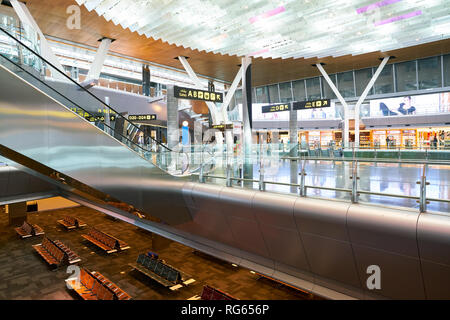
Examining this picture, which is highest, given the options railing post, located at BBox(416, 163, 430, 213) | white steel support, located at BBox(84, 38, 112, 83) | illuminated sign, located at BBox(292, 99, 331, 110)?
white steel support, located at BBox(84, 38, 112, 83)

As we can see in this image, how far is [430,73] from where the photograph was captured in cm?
2434

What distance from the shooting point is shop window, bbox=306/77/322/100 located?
101 feet

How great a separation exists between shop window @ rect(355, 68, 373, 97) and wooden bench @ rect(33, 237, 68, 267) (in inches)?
1065

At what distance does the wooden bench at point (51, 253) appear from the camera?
11113mm

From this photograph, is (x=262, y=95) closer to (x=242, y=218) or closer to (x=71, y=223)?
(x=71, y=223)

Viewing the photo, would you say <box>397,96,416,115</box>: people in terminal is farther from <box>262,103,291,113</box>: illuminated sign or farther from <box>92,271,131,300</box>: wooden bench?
<box>92,271,131,300</box>: wooden bench

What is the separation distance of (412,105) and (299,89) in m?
10.9

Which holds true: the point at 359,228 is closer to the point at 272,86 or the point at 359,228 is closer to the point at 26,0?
the point at 26,0

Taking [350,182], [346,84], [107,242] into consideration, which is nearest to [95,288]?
[107,242]

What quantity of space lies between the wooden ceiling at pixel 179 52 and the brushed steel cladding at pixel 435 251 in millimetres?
15153

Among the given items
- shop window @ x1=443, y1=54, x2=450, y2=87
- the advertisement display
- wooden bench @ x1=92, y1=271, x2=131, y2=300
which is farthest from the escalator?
shop window @ x1=443, y1=54, x2=450, y2=87

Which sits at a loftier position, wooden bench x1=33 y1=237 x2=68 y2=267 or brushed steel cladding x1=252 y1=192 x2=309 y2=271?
brushed steel cladding x1=252 y1=192 x2=309 y2=271

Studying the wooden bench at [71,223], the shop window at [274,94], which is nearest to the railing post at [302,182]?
the wooden bench at [71,223]
